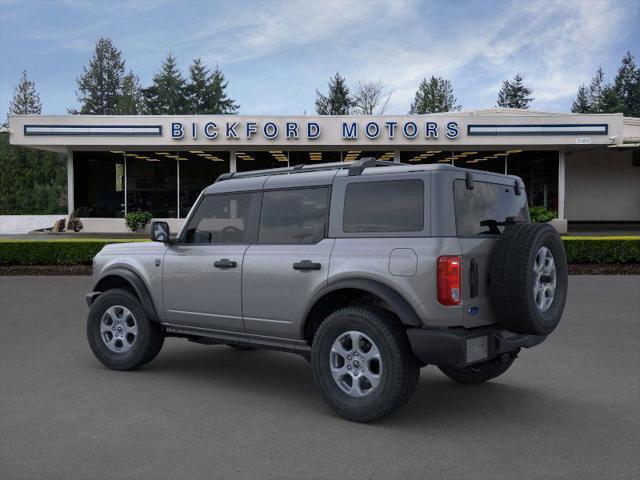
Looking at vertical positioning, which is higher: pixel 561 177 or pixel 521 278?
pixel 561 177

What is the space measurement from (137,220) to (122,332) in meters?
21.9

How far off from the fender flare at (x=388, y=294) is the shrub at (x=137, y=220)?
2396cm

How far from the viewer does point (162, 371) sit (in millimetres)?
6551

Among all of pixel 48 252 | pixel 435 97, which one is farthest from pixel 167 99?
pixel 48 252

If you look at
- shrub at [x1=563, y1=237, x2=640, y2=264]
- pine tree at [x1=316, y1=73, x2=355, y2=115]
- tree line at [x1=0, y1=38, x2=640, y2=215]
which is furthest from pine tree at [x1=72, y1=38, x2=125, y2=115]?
shrub at [x1=563, y1=237, x2=640, y2=264]

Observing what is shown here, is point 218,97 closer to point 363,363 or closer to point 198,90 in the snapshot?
point 198,90

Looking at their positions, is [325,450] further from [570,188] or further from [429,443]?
[570,188]

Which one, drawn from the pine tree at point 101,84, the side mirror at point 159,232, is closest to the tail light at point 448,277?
the side mirror at point 159,232

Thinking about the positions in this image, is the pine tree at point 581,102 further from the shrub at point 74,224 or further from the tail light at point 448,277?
the tail light at point 448,277

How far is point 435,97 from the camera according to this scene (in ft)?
249

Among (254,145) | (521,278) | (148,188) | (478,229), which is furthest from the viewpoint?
(148,188)

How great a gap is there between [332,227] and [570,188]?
114 ft

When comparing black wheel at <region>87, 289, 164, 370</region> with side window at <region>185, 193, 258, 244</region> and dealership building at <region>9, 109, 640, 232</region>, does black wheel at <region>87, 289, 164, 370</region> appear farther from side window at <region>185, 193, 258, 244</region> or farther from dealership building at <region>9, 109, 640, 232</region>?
dealership building at <region>9, 109, 640, 232</region>

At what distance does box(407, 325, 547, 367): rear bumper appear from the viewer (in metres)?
4.51
